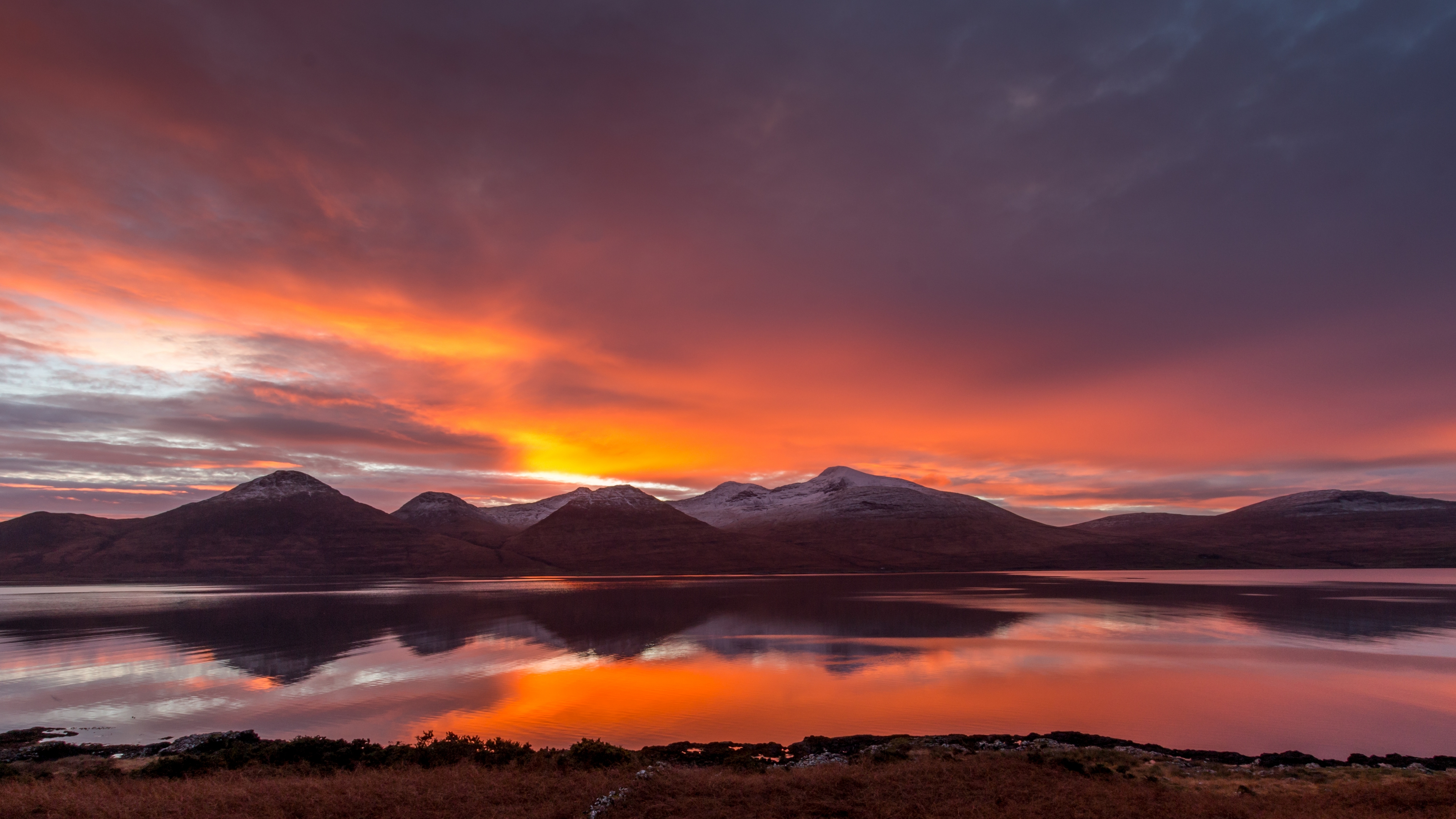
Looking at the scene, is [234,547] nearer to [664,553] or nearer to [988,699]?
[664,553]

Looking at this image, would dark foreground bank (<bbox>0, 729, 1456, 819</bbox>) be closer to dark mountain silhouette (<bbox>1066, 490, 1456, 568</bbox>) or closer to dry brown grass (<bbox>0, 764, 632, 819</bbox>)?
dry brown grass (<bbox>0, 764, 632, 819</bbox>)

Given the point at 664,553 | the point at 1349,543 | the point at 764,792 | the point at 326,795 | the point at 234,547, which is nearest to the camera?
the point at 326,795

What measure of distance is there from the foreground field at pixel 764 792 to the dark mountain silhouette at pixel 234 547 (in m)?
142

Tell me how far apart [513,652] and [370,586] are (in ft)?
246

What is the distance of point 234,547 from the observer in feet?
536

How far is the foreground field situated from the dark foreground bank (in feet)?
0.16

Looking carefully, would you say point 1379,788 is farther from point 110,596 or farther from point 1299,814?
point 110,596

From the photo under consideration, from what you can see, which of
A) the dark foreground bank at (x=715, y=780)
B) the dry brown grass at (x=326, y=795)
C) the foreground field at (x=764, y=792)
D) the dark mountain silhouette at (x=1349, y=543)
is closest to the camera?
the dry brown grass at (x=326, y=795)

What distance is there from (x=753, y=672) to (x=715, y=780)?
1670cm

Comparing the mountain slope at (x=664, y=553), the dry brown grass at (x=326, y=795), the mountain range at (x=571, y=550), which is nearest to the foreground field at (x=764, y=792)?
the dry brown grass at (x=326, y=795)

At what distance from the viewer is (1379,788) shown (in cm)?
A: 1296

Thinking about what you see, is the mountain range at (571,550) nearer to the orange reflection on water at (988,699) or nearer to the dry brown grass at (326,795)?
the orange reflection on water at (988,699)

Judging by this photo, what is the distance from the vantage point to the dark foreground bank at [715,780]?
1192cm

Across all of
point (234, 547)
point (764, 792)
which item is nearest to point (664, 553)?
point (234, 547)
